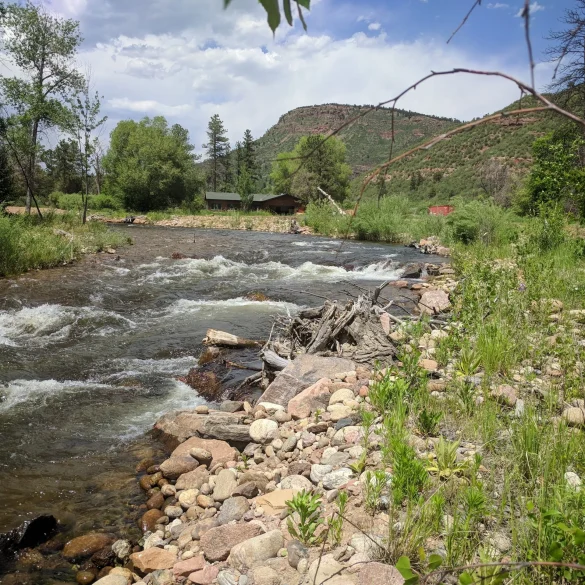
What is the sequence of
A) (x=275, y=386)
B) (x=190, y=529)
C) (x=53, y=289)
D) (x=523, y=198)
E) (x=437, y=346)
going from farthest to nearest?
(x=523, y=198), (x=53, y=289), (x=437, y=346), (x=275, y=386), (x=190, y=529)

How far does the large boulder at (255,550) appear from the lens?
2521mm

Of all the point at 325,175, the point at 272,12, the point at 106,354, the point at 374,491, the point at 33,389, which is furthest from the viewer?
the point at 325,175

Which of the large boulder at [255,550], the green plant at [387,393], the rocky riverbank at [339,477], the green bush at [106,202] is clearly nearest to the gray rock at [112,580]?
the rocky riverbank at [339,477]

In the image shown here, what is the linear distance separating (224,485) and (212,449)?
28.0 inches

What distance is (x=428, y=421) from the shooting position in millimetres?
3303

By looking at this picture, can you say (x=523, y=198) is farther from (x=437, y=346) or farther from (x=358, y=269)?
(x=437, y=346)

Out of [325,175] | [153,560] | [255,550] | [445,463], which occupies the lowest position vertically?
[153,560]

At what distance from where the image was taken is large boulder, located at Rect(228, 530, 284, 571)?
8.27 feet

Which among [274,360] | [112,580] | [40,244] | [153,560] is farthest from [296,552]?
[40,244]

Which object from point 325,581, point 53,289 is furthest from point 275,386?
point 53,289

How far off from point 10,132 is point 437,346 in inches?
935

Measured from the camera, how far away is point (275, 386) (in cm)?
501

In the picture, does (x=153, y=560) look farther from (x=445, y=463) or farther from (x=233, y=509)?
(x=445, y=463)

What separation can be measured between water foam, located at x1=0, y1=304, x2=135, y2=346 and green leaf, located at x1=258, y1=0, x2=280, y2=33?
8502 mm
